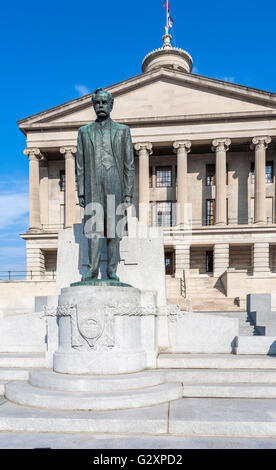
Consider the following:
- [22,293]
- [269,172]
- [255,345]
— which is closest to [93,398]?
[255,345]

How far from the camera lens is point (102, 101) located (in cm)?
672

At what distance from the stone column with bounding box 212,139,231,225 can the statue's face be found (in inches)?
1242

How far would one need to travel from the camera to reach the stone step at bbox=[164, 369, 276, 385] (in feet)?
19.8

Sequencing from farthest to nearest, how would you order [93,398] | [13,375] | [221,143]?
[221,143] < [13,375] < [93,398]

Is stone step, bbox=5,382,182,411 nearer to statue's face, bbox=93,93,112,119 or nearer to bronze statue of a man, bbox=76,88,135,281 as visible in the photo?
bronze statue of a man, bbox=76,88,135,281

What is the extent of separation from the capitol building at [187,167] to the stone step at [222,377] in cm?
2925

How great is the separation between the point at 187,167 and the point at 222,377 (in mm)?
37659

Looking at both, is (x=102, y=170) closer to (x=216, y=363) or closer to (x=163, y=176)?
(x=216, y=363)

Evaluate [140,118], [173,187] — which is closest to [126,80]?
[140,118]

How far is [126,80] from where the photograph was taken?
1545 inches

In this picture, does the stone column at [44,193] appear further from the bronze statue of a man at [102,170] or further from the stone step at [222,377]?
the stone step at [222,377]

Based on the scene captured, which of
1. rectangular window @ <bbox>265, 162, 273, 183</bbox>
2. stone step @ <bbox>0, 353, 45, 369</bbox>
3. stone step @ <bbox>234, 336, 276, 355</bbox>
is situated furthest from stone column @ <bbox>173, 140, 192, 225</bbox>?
stone step @ <bbox>0, 353, 45, 369</bbox>
